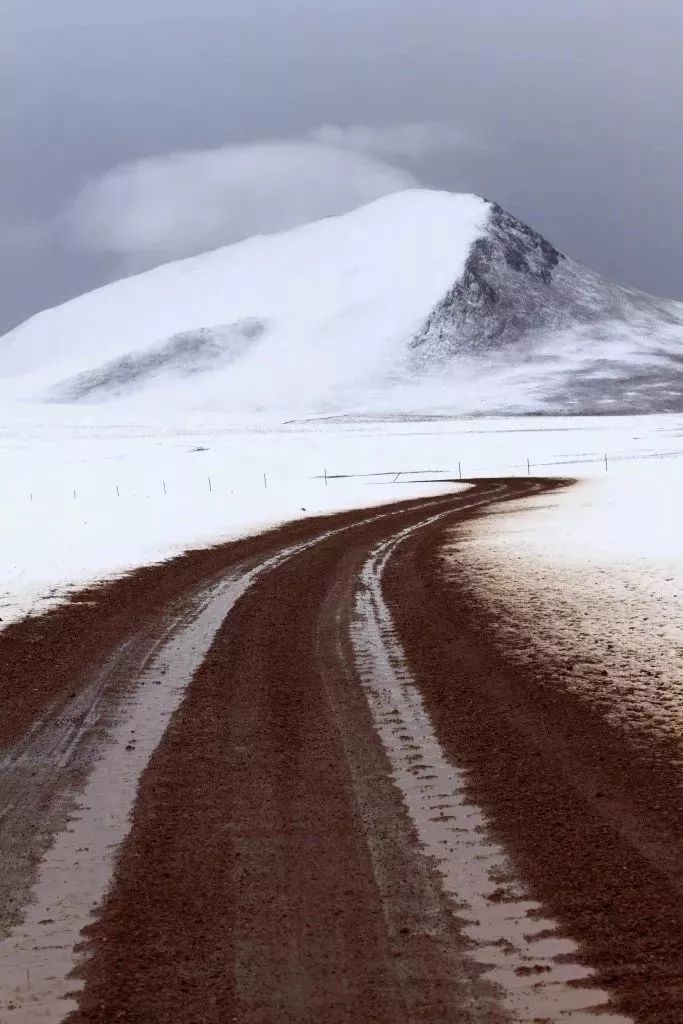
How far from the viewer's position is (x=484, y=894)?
548 cm

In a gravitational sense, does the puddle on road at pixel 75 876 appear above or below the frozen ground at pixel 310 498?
below

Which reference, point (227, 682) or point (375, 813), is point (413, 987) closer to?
point (375, 813)

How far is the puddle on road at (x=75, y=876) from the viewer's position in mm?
4633

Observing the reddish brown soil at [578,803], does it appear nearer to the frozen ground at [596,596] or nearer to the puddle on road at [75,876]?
the frozen ground at [596,596]

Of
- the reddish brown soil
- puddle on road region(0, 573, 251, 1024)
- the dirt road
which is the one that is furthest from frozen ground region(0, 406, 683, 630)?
puddle on road region(0, 573, 251, 1024)

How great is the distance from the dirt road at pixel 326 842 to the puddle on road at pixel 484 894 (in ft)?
0.05

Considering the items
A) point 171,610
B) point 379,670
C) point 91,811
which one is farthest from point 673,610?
point 91,811

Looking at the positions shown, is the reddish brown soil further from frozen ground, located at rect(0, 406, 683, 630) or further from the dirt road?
frozen ground, located at rect(0, 406, 683, 630)

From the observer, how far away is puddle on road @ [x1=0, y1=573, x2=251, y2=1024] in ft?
15.2

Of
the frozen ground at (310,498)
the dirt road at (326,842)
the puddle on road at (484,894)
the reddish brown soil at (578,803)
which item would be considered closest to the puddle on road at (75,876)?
the dirt road at (326,842)

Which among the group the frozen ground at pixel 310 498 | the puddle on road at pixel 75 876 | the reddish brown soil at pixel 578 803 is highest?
the frozen ground at pixel 310 498

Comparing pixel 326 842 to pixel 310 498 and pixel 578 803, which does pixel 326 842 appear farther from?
pixel 310 498

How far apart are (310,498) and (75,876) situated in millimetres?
38828

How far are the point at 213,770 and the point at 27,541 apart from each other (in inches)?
792
